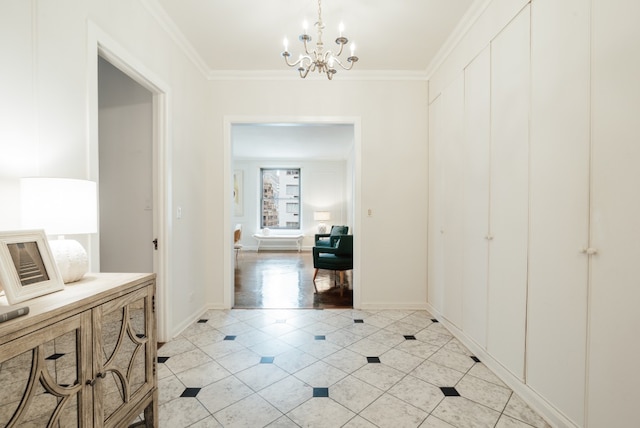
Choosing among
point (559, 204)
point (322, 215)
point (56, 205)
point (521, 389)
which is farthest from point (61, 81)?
point (322, 215)

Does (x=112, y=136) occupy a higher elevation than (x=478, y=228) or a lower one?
higher

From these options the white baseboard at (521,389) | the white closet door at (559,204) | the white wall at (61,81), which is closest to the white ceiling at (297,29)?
the white wall at (61,81)

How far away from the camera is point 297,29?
276cm

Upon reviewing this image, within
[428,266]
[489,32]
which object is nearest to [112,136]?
[489,32]

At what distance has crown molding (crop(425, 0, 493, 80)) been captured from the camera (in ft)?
7.85

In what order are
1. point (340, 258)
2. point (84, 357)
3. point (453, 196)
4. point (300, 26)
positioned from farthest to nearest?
point (340, 258), point (453, 196), point (300, 26), point (84, 357)

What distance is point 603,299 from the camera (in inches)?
53.6

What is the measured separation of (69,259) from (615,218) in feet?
7.77

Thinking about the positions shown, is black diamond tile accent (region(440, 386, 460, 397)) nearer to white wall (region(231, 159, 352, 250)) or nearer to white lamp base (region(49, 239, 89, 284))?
white lamp base (region(49, 239, 89, 284))

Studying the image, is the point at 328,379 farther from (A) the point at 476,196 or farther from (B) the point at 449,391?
(A) the point at 476,196

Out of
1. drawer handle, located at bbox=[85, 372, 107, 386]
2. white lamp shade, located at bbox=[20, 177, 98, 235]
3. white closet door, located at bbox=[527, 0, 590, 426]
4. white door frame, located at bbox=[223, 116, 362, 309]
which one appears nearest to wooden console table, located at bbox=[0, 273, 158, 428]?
drawer handle, located at bbox=[85, 372, 107, 386]

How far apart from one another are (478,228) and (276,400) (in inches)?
79.3

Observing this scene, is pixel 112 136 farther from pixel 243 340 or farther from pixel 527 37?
pixel 527 37

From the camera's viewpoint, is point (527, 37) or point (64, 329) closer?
point (64, 329)
